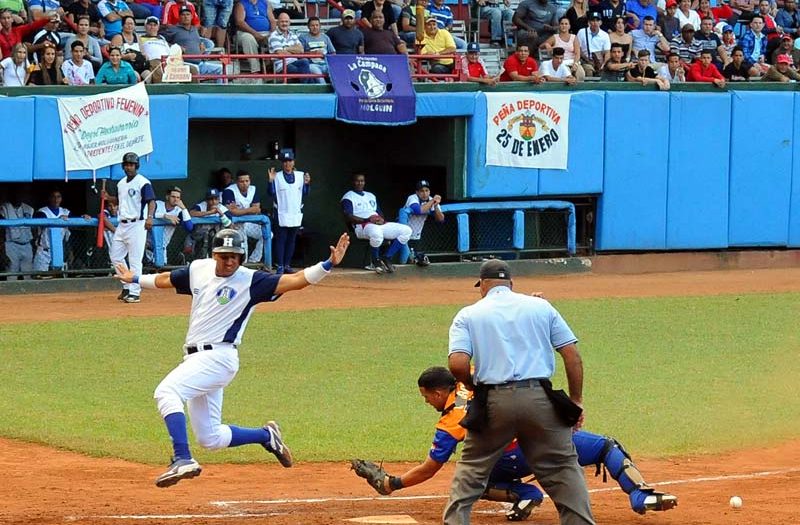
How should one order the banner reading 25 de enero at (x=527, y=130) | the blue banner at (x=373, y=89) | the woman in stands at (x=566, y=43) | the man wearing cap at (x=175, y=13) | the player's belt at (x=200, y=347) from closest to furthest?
1. the player's belt at (x=200, y=347)
2. the man wearing cap at (x=175, y=13)
3. the blue banner at (x=373, y=89)
4. the banner reading 25 de enero at (x=527, y=130)
5. the woman in stands at (x=566, y=43)

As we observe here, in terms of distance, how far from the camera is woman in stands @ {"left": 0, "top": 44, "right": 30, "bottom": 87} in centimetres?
1852

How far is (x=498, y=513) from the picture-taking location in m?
8.68

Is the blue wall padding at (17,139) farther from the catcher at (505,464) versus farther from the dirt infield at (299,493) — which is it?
the catcher at (505,464)

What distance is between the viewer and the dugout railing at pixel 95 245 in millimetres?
18891

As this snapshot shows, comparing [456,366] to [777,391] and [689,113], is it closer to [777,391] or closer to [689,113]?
[777,391]

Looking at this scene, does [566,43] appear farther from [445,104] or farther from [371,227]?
[371,227]

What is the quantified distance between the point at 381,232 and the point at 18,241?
5228mm

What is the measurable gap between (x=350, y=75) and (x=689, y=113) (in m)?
5.81

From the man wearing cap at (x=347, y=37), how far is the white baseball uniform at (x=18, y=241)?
17.2 ft

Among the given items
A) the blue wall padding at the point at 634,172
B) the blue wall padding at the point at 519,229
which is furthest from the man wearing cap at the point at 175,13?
the blue wall padding at the point at 634,172

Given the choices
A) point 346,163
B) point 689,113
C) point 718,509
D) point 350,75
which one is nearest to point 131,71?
point 350,75

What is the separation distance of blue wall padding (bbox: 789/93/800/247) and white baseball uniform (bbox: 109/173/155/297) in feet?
37.0

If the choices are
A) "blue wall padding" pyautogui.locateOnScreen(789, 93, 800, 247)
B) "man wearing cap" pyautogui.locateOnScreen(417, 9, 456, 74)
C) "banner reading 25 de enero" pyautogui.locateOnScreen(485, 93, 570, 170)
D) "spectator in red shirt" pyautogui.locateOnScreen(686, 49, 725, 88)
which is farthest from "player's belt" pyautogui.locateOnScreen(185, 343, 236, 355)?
"blue wall padding" pyautogui.locateOnScreen(789, 93, 800, 247)

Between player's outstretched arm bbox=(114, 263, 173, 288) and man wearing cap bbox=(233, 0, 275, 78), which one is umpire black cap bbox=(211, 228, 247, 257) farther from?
man wearing cap bbox=(233, 0, 275, 78)
